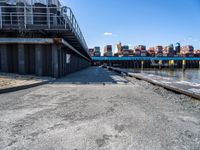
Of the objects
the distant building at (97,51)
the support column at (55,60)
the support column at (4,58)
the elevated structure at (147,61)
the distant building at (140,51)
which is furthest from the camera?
the distant building at (97,51)

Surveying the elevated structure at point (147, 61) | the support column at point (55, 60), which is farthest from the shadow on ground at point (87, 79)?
the elevated structure at point (147, 61)

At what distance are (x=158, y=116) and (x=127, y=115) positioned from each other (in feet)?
2.39

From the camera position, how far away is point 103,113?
4668mm

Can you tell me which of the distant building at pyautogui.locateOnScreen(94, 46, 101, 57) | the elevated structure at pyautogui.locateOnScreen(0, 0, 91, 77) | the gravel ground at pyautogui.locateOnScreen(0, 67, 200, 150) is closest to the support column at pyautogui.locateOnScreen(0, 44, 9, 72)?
the elevated structure at pyautogui.locateOnScreen(0, 0, 91, 77)

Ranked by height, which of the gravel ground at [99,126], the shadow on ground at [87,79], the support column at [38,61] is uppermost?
the support column at [38,61]

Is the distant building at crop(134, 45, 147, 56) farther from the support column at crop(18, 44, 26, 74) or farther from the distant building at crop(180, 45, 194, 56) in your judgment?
the support column at crop(18, 44, 26, 74)

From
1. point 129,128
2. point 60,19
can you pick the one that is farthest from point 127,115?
point 60,19

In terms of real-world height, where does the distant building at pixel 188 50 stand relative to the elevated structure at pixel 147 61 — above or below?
above

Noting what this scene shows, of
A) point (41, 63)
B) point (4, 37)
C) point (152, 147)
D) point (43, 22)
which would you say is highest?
point (43, 22)

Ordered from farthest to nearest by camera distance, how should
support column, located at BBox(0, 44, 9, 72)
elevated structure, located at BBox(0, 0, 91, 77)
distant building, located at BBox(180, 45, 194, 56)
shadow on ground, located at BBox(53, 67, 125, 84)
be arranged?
distant building, located at BBox(180, 45, 194, 56), support column, located at BBox(0, 44, 9, 72), elevated structure, located at BBox(0, 0, 91, 77), shadow on ground, located at BBox(53, 67, 125, 84)

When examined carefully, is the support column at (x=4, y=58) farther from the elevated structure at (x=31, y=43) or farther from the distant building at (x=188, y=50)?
the distant building at (x=188, y=50)

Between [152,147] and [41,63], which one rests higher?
[41,63]

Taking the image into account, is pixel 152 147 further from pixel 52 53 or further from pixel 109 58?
pixel 109 58

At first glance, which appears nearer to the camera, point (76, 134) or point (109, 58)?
point (76, 134)
